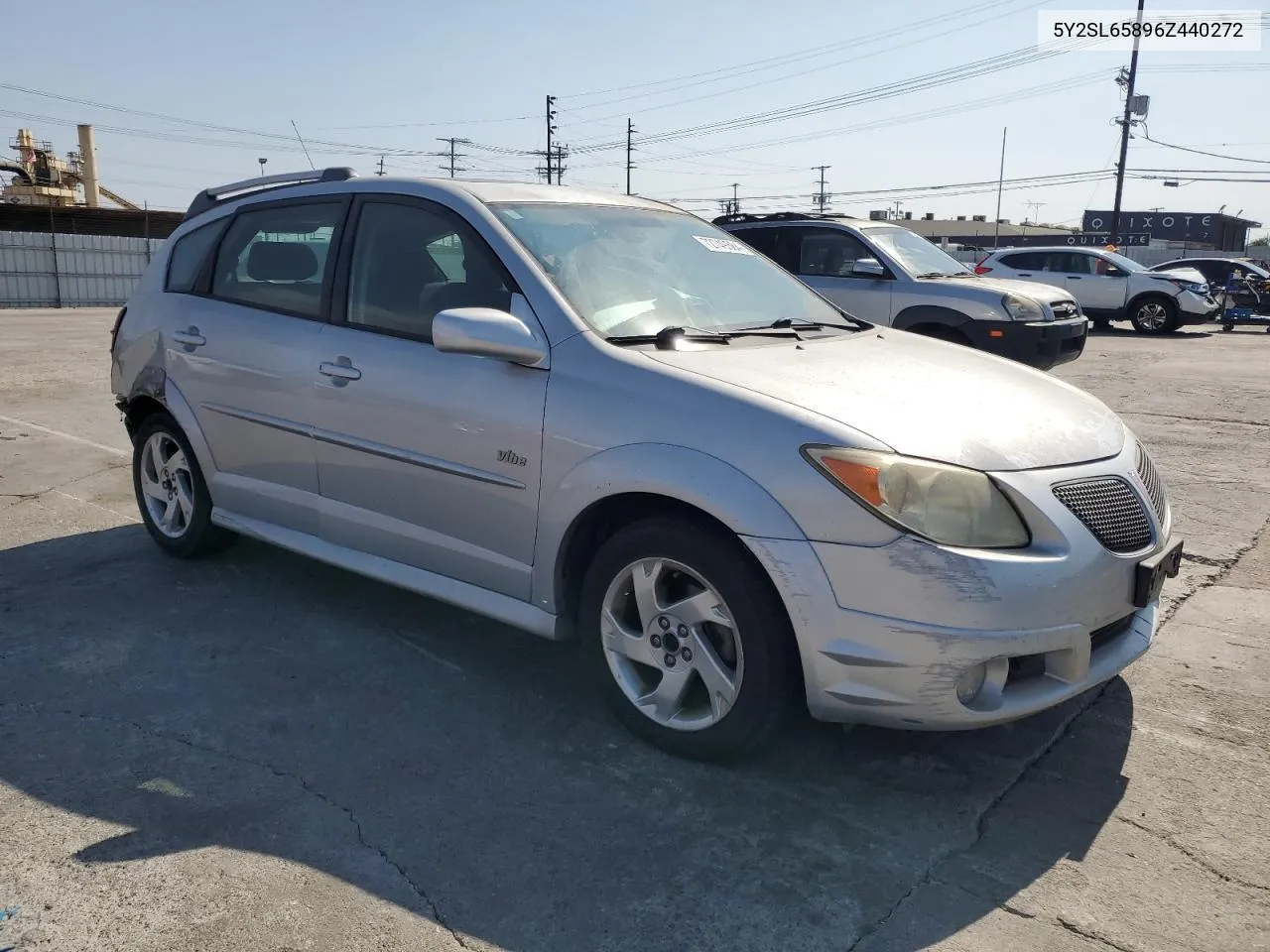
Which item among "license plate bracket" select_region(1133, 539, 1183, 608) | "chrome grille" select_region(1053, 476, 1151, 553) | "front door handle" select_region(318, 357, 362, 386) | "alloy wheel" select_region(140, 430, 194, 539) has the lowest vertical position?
"alloy wheel" select_region(140, 430, 194, 539)

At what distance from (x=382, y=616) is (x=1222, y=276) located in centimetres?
2810

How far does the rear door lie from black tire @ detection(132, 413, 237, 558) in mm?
172

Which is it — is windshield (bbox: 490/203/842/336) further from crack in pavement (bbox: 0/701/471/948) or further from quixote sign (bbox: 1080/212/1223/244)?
quixote sign (bbox: 1080/212/1223/244)

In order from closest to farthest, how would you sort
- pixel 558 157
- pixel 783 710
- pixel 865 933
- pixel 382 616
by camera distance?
pixel 865 933
pixel 783 710
pixel 382 616
pixel 558 157

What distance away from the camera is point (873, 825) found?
2.82 meters

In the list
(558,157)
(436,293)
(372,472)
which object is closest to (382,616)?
(372,472)

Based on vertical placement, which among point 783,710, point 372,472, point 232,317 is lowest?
point 783,710

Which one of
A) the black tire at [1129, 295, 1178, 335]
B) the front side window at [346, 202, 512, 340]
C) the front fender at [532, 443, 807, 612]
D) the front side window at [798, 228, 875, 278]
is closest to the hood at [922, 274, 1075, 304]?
the front side window at [798, 228, 875, 278]

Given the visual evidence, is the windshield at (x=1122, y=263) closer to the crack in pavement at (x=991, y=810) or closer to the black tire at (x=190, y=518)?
the crack in pavement at (x=991, y=810)

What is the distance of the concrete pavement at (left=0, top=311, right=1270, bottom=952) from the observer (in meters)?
2.42

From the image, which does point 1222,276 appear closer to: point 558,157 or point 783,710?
point 783,710

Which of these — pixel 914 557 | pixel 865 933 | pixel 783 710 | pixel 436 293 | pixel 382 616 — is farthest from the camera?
pixel 382 616

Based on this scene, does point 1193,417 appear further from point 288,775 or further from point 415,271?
point 288,775

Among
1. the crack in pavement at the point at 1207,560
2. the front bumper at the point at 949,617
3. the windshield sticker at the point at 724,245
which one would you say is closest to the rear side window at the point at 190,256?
the windshield sticker at the point at 724,245
